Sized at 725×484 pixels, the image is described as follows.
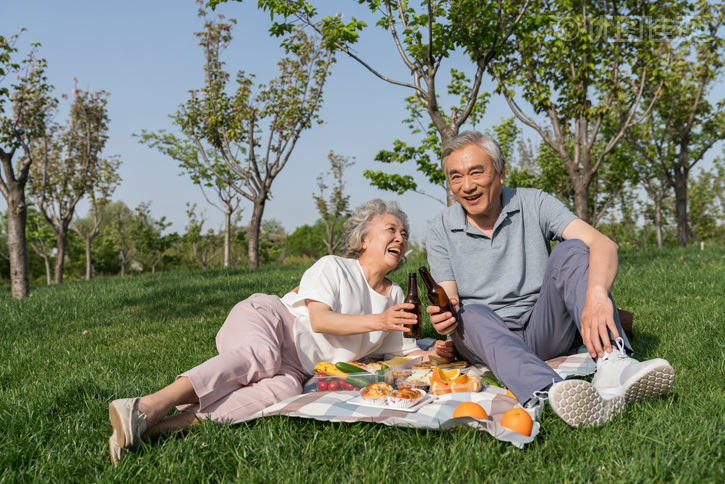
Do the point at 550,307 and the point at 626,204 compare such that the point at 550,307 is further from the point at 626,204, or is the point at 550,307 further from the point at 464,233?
the point at 626,204

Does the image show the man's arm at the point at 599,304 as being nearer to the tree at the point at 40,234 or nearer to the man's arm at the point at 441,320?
the man's arm at the point at 441,320

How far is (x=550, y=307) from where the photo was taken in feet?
12.3

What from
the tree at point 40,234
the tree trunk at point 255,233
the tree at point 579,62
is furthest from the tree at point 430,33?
the tree at point 40,234

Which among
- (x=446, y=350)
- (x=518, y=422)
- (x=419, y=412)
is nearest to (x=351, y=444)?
(x=419, y=412)

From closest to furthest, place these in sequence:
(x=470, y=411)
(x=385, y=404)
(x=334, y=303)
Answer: (x=470, y=411) → (x=385, y=404) → (x=334, y=303)

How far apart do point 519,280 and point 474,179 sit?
2.82ft

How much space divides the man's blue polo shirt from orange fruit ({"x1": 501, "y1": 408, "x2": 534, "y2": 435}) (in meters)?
1.43

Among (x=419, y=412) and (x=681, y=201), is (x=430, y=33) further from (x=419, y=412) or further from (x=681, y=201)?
(x=681, y=201)

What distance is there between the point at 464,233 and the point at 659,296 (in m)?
4.42

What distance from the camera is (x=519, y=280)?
4047 millimetres

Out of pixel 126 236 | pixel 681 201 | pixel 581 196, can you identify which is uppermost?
pixel 681 201

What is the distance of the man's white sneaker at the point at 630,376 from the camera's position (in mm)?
2861

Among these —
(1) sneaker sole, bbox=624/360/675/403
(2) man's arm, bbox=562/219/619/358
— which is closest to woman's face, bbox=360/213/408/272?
(2) man's arm, bbox=562/219/619/358

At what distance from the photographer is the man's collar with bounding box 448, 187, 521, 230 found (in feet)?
13.6
